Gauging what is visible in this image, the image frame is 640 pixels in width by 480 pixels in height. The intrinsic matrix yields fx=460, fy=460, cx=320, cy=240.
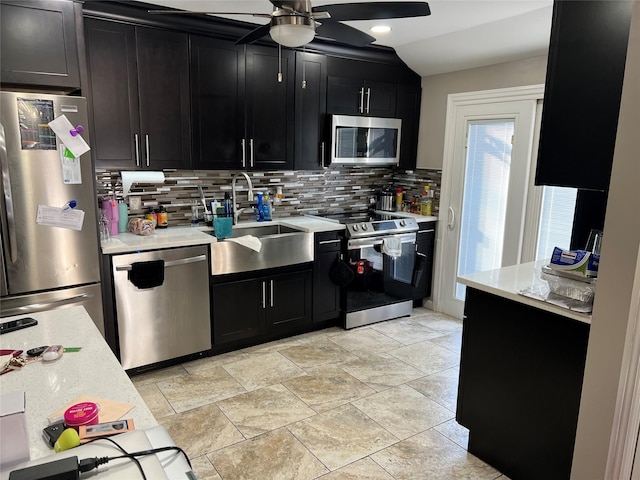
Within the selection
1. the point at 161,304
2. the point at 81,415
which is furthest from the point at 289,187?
the point at 81,415

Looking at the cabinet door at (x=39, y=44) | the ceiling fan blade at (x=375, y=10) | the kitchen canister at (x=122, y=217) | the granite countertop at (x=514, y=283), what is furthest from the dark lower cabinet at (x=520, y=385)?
the cabinet door at (x=39, y=44)

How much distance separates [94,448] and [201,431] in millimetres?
1712

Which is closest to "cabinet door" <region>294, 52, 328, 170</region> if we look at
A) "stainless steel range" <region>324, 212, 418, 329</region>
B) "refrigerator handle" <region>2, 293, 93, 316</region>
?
"stainless steel range" <region>324, 212, 418, 329</region>

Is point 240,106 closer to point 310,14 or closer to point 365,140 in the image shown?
point 365,140

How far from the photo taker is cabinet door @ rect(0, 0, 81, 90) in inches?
97.4

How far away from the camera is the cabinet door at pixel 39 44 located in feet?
8.12

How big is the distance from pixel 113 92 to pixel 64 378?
232cm

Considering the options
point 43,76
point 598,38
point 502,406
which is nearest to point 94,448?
point 502,406

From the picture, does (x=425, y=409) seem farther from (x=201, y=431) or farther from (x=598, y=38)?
(x=598, y=38)

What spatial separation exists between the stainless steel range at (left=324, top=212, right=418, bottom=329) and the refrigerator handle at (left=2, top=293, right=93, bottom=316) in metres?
2.07

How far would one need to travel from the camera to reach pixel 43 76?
2.61m

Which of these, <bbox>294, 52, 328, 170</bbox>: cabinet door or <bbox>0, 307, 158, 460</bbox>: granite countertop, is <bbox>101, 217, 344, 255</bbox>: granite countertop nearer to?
<bbox>294, 52, 328, 170</bbox>: cabinet door

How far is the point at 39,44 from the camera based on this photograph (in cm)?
257

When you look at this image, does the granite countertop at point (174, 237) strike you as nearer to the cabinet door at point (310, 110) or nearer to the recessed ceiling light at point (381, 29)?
the cabinet door at point (310, 110)
